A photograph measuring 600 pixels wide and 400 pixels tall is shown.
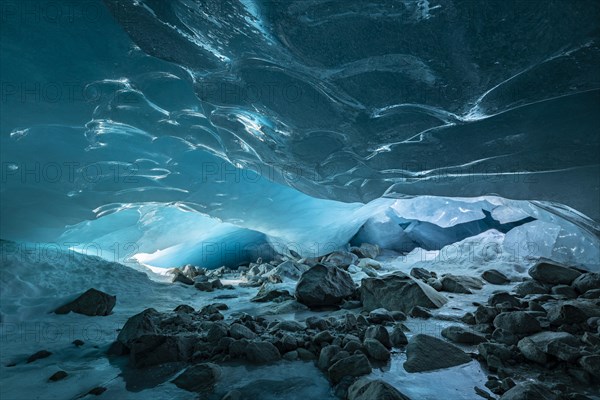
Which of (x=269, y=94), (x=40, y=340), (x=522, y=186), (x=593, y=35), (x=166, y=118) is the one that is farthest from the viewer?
(x=166, y=118)

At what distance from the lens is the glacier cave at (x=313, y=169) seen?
7.48 feet

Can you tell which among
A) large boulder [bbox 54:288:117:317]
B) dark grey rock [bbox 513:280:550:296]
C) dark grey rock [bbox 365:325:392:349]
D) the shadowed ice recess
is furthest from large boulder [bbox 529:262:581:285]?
large boulder [bbox 54:288:117:317]

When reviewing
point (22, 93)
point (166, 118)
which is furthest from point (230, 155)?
point (22, 93)

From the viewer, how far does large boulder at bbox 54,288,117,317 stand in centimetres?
429

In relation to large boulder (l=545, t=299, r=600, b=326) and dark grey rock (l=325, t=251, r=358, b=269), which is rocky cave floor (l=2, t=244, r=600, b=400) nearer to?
large boulder (l=545, t=299, r=600, b=326)

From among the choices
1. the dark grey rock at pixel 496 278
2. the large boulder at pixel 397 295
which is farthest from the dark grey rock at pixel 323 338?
the dark grey rock at pixel 496 278

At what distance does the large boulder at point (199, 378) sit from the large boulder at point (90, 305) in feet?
9.78

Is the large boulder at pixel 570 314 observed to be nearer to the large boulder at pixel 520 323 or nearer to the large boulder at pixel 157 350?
the large boulder at pixel 520 323

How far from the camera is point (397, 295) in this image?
384cm

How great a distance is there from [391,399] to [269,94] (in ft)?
14.1

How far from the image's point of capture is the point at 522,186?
17.6 feet

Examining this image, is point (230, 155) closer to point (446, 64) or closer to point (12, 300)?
point (12, 300)

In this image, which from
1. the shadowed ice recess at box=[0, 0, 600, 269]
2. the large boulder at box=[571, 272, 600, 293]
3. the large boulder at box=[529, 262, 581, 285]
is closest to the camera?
the shadowed ice recess at box=[0, 0, 600, 269]

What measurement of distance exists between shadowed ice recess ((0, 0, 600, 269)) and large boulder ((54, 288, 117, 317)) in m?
3.46
